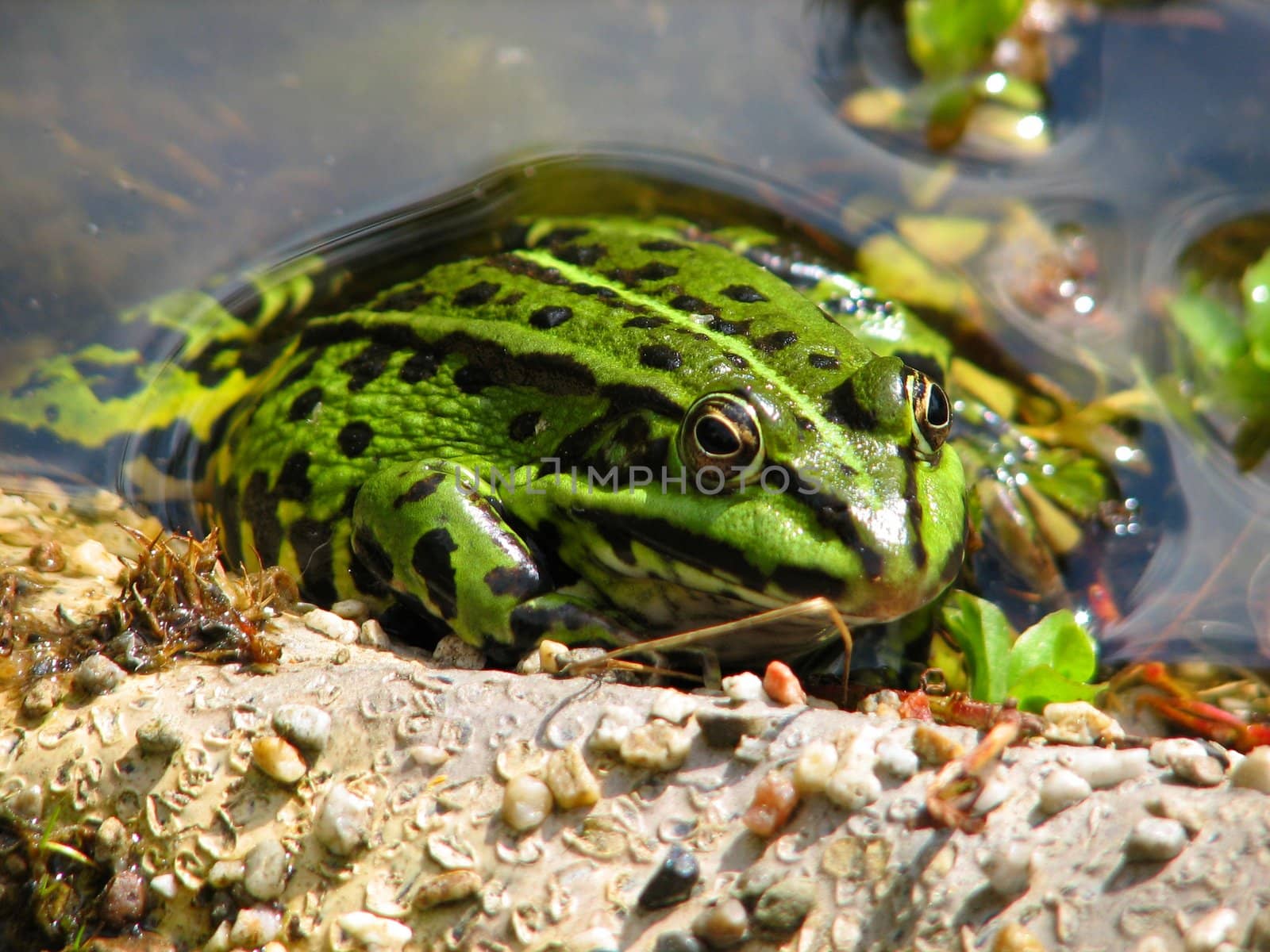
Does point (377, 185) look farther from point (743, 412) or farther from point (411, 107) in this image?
point (743, 412)

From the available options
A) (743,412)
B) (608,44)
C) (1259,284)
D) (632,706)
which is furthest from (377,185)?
(1259,284)

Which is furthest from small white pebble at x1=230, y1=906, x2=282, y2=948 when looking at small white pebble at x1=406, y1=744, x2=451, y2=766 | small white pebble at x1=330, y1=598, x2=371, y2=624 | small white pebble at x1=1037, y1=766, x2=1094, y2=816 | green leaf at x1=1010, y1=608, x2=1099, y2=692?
green leaf at x1=1010, y1=608, x2=1099, y2=692

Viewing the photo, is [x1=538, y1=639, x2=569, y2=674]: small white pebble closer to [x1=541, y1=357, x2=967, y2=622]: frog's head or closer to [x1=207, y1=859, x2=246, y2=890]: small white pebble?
[x1=541, y1=357, x2=967, y2=622]: frog's head

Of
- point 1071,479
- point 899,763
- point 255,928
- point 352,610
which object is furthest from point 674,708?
point 1071,479

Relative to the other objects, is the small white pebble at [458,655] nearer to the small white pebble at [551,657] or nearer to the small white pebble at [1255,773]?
the small white pebble at [551,657]

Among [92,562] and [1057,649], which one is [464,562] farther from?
[1057,649]

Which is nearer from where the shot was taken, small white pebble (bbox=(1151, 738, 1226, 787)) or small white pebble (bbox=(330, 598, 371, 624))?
small white pebble (bbox=(1151, 738, 1226, 787))

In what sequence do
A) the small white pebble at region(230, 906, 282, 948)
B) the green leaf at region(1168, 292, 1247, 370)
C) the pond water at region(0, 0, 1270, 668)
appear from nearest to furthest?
the small white pebble at region(230, 906, 282, 948), the green leaf at region(1168, 292, 1247, 370), the pond water at region(0, 0, 1270, 668)
